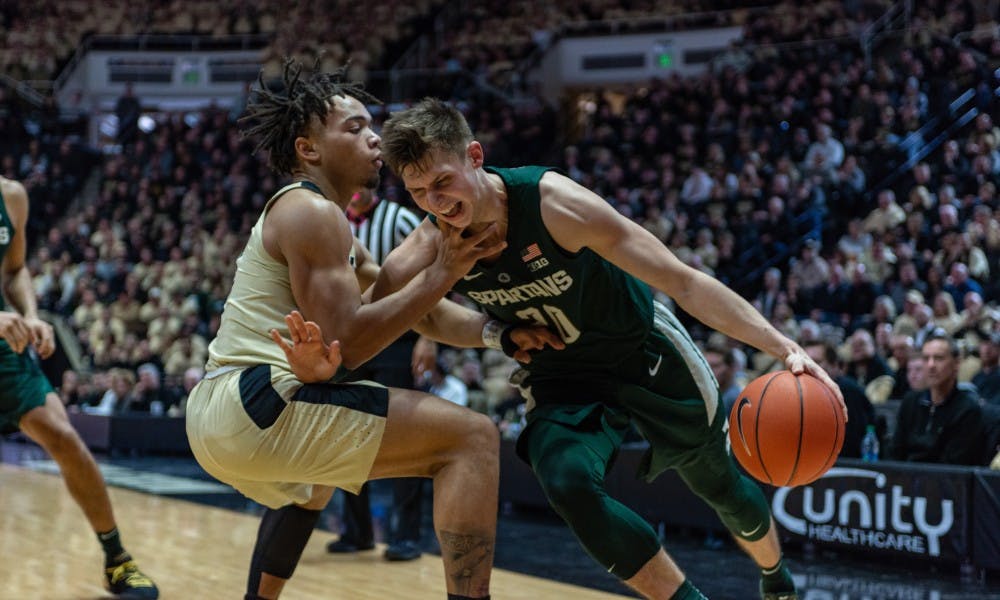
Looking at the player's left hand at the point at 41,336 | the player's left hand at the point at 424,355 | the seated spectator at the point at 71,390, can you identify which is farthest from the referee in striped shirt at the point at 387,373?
the seated spectator at the point at 71,390

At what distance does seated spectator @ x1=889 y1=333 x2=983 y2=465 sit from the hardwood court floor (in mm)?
2386

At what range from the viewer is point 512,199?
3225 millimetres

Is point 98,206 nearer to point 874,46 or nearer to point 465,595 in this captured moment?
point 874,46

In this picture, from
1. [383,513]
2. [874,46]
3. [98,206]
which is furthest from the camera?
[98,206]

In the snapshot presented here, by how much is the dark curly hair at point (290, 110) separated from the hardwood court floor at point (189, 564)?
2109 mm

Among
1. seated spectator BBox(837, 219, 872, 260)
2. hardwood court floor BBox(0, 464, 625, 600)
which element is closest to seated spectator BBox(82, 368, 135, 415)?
hardwood court floor BBox(0, 464, 625, 600)

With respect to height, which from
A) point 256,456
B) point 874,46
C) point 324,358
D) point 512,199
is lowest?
point 256,456

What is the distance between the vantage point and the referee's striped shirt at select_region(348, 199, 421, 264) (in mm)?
5363

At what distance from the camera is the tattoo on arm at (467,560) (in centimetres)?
288

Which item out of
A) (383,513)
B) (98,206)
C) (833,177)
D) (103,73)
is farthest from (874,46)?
(103,73)

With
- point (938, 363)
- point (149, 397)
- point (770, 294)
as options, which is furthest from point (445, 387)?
point (149, 397)

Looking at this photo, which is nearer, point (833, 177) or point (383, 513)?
point (383, 513)

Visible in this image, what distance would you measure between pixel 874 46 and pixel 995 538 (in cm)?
1009

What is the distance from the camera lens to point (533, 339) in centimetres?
335
